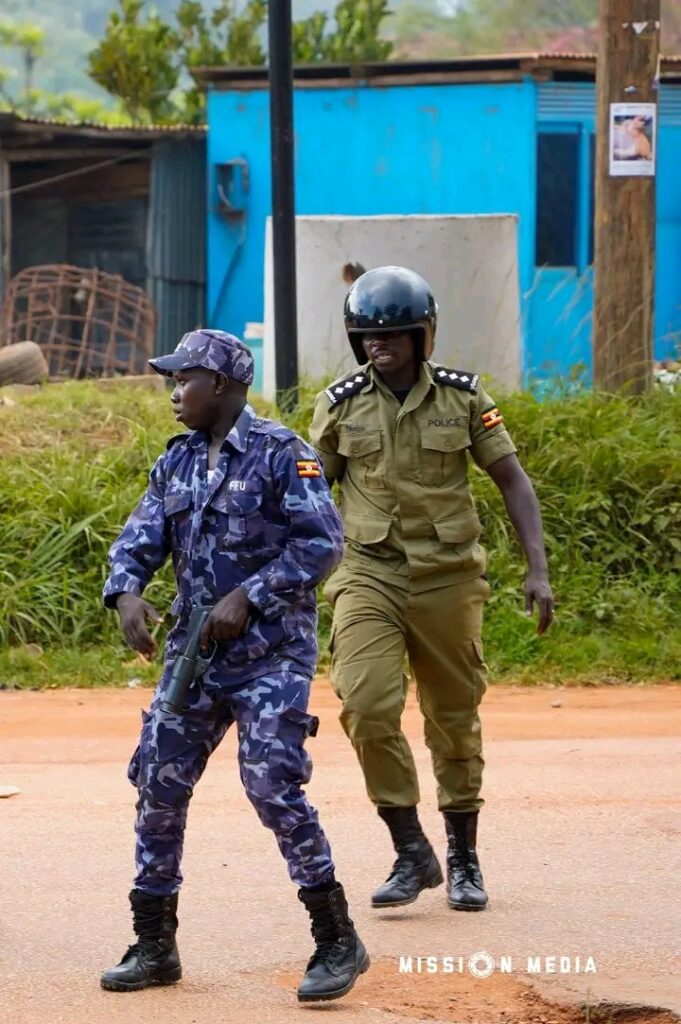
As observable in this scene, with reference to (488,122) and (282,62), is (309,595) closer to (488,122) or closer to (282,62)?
(282,62)

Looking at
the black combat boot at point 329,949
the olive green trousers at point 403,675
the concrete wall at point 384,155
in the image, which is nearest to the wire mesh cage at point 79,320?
the concrete wall at point 384,155

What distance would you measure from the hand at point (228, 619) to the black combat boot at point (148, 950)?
66 cm

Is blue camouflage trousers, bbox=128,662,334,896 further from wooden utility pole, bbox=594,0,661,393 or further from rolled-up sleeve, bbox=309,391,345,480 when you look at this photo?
wooden utility pole, bbox=594,0,661,393

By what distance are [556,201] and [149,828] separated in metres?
14.7

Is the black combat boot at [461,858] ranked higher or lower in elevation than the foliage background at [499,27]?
lower

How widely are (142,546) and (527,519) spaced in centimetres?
126

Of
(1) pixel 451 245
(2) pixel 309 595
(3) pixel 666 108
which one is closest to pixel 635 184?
(1) pixel 451 245

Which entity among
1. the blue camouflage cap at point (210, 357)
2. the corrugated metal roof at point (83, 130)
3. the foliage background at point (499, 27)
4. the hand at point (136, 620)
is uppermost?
the foliage background at point (499, 27)

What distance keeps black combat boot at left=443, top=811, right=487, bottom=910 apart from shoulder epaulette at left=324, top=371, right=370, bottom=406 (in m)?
1.24

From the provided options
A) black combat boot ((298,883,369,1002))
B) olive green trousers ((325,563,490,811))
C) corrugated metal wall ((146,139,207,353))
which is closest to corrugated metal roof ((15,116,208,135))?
corrugated metal wall ((146,139,207,353))

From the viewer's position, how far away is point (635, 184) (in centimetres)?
1059

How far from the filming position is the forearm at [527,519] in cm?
506

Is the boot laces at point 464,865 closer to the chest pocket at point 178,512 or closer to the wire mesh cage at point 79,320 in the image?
the chest pocket at point 178,512

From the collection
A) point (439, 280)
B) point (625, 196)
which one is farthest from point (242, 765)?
point (439, 280)
